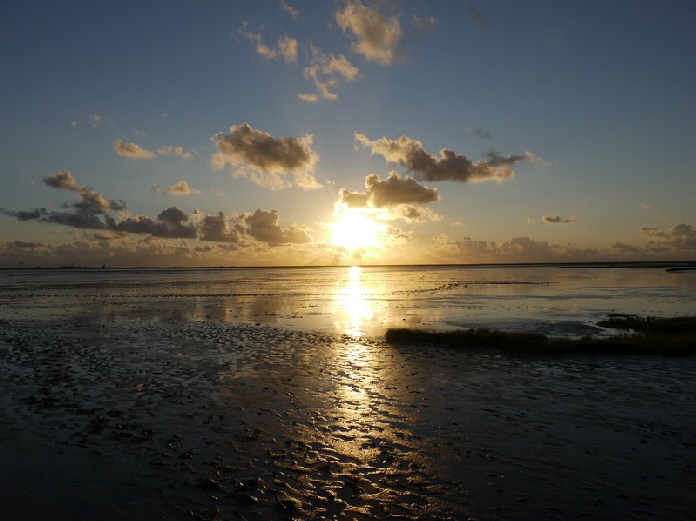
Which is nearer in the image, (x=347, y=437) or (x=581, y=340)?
(x=347, y=437)

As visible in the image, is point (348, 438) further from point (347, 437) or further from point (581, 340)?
point (581, 340)

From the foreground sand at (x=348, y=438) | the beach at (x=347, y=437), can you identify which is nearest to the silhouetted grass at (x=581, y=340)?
the beach at (x=347, y=437)

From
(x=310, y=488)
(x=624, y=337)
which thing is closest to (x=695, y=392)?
(x=624, y=337)

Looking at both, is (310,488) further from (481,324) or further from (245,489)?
(481,324)

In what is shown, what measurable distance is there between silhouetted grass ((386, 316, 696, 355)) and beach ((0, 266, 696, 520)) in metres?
1.58

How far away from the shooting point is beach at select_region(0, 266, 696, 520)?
961 cm

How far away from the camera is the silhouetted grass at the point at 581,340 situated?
2509 centimetres

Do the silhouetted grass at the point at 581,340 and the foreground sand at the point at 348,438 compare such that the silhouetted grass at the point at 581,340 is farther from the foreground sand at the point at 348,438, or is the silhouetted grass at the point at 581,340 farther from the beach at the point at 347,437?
the foreground sand at the point at 348,438

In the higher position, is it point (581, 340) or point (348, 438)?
point (581, 340)

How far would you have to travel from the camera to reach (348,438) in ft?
42.4

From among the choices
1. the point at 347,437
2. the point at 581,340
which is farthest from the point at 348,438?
the point at 581,340

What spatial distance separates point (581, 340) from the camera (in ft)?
88.3

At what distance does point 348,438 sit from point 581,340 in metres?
19.6

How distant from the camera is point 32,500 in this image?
9.66m
